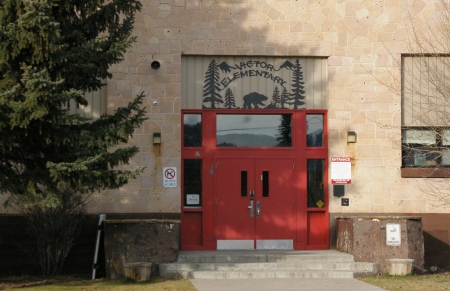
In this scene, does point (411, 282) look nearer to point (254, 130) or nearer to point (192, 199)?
point (254, 130)

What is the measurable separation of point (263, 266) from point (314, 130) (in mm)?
4164

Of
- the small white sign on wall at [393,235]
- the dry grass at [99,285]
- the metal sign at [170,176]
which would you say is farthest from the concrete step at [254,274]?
the metal sign at [170,176]

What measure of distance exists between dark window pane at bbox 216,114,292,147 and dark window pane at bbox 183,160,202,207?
0.82m

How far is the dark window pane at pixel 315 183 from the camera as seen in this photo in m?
19.1

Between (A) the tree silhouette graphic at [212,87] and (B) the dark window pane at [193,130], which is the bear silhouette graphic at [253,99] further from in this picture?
(B) the dark window pane at [193,130]

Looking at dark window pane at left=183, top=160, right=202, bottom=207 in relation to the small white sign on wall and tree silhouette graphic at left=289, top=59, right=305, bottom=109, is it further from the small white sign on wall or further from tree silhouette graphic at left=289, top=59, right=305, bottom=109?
the small white sign on wall

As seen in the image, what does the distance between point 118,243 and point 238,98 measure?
490 centimetres

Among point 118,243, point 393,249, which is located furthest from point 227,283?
point 393,249

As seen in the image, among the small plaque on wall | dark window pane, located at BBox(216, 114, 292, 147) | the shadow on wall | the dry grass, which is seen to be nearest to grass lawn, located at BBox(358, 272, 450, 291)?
the shadow on wall

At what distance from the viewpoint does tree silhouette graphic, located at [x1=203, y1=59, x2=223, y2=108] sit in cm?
1900

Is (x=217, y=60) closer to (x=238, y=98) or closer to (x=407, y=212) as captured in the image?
(x=238, y=98)

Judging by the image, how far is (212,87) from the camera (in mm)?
19016

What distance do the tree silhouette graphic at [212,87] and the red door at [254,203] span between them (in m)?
1.48

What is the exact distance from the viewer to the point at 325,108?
754 inches
